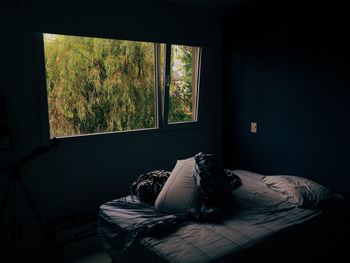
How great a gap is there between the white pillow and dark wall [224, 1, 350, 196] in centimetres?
132

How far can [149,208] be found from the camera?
246cm

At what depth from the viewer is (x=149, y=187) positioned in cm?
257

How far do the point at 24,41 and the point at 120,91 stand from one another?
1029mm

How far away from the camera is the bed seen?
1.89 m

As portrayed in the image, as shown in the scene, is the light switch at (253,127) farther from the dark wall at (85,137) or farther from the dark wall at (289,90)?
the dark wall at (85,137)

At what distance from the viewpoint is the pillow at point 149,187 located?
2547 mm

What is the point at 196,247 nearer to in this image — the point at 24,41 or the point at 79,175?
the point at 79,175

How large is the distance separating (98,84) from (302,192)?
2.22 m

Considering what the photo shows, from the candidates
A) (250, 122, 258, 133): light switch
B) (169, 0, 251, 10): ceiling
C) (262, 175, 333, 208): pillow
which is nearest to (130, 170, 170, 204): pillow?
(262, 175, 333, 208): pillow

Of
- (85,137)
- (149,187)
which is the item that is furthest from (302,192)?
(85,137)

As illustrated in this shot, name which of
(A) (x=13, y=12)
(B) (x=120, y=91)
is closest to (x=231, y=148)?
(B) (x=120, y=91)

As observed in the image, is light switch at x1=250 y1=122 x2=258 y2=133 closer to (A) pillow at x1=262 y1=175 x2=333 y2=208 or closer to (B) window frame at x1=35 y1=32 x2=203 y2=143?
(B) window frame at x1=35 y1=32 x2=203 y2=143

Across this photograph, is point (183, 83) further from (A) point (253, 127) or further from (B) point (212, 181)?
(B) point (212, 181)

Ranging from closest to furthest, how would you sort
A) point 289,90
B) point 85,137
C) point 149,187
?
point 149,187, point 85,137, point 289,90
